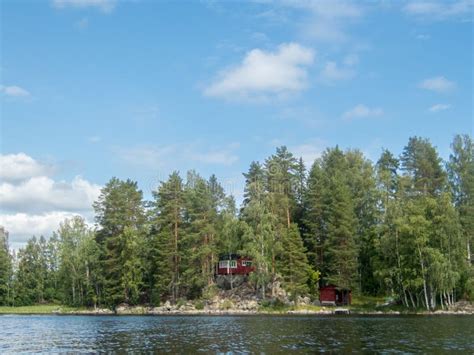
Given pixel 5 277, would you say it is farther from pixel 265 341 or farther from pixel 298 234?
pixel 265 341

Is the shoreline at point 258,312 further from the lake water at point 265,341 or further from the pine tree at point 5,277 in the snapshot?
the pine tree at point 5,277

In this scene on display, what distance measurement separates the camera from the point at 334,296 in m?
80.0

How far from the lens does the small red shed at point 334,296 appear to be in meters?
79.8

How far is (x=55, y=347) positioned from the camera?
30.9 meters

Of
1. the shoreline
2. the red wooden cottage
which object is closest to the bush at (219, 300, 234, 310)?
the shoreline

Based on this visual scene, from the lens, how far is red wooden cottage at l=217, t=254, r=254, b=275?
88.6 meters

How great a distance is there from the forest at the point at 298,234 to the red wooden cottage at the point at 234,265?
1.87 m

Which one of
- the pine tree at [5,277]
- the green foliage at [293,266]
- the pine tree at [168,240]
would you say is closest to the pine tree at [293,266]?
the green foliage at [293,266]

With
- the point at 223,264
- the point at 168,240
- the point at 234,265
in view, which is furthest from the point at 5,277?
the point at 234,265

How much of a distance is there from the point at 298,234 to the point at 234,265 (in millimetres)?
17047

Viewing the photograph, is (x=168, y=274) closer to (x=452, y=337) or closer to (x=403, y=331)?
(x=403, y=331)

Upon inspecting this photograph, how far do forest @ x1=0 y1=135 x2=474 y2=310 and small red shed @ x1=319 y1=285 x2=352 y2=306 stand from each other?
5.75ft

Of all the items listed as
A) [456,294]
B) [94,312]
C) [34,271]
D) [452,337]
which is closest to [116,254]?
[94,312]

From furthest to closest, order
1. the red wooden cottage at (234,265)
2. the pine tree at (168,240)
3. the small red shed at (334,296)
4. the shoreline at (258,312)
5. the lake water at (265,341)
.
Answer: the red wooden cottage at (234,265), the pine tree at (168,240), the small red shed at (334,296), the shoreline at (258,312), the lake water at (265,341)
